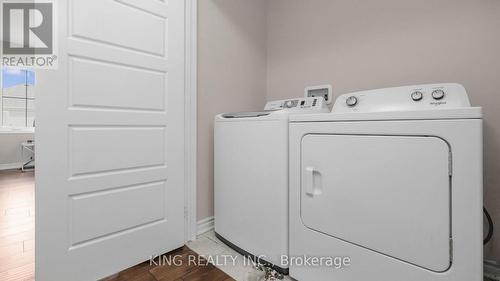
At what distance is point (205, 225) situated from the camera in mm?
1642

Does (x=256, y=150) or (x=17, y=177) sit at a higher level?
(x=256, y=150)

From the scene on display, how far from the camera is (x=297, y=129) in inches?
42.4

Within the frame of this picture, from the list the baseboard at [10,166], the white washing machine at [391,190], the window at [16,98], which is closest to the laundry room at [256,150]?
the white washing machine at [391,190]

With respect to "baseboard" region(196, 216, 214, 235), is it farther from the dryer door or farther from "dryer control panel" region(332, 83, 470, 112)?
"dryer control panel" region(332, 83, 470, 112)

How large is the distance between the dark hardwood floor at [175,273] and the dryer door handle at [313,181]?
0.64 m

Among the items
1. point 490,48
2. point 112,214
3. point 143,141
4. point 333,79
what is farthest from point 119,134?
point 490,48

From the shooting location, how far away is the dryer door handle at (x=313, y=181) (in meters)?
1.02

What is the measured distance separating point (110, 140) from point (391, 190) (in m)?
1.33

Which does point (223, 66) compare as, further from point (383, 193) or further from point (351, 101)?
point (383, 193)

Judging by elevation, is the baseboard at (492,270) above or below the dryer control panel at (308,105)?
below

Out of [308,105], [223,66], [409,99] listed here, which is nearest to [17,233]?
[223,66]

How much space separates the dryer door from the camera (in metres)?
0.75

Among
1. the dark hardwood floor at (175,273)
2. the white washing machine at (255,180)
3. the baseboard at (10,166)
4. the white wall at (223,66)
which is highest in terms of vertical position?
the white wall at (223,66)

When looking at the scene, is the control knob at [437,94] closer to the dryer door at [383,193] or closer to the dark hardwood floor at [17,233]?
the dryer door at [383,193]
